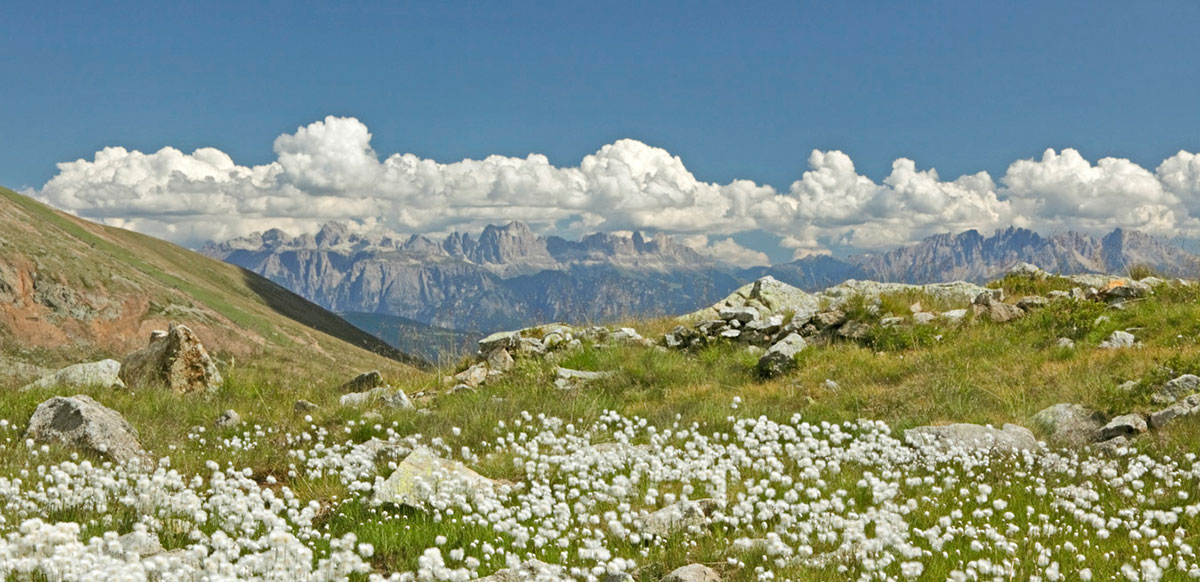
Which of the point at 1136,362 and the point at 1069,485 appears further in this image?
the point at 1136,362

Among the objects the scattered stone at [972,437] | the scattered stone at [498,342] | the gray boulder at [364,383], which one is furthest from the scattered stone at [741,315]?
the gray boulder at [364,383]

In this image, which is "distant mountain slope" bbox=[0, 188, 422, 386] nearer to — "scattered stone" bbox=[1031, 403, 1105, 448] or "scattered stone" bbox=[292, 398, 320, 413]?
"scattered stone" bbox=[292, 398, 320, 413]

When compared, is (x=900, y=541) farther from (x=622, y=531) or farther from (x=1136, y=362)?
(x=1136, y=362)

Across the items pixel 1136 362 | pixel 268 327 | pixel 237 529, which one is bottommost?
pixel 268 327

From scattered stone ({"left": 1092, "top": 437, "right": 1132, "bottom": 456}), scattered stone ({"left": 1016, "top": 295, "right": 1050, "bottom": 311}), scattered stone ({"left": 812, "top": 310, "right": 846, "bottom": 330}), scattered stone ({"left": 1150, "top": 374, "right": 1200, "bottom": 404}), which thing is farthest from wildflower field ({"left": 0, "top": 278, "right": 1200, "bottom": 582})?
scattered stone ({"left": 812, "top": 310, "right": 846, "bottom": 330})

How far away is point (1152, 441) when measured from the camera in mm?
8922

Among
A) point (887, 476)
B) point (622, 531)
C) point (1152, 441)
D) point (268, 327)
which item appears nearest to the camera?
point (622, 531)

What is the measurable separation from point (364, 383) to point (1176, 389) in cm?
1438

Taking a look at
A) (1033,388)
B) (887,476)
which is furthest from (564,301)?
(887,476)

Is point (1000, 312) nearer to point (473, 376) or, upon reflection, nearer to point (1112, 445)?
point (1112, 445)

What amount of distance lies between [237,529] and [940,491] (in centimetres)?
687

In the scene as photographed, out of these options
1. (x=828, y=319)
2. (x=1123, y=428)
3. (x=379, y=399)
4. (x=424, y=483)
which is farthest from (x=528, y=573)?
(x=828, y=319)

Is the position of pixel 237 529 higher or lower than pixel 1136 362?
lower

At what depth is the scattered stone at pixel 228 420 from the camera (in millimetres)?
10930
